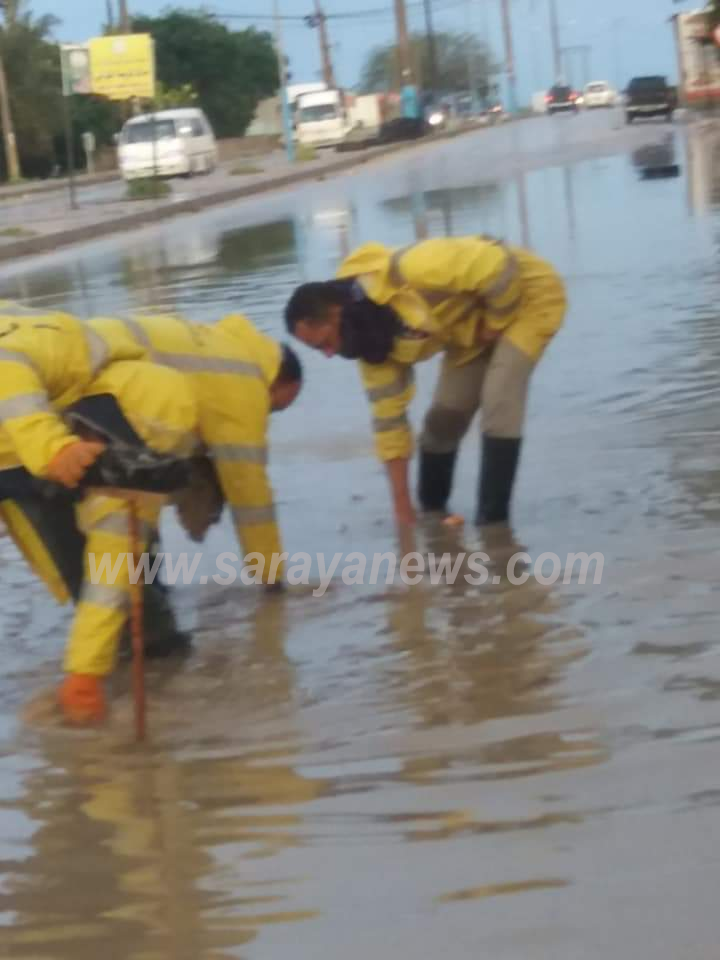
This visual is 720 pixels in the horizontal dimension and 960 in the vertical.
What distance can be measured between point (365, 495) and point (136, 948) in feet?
13.8

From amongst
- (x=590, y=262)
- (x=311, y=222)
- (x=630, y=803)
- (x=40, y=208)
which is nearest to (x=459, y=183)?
(x=311, y=222)

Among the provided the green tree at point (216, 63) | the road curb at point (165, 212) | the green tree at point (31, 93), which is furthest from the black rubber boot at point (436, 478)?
the green tree at point (216, 63)

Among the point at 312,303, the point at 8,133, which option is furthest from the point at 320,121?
the point at 312,303

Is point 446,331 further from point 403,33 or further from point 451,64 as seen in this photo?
point 451,64

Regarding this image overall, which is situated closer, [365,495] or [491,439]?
[491,439]

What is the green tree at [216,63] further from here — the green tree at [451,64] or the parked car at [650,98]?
the green tree at [451,64]

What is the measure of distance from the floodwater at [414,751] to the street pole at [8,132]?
4727 cm

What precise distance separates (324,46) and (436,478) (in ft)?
272

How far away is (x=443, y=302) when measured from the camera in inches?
247

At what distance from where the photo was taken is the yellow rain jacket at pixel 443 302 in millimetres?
6137

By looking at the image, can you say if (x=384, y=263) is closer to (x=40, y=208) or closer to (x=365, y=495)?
(x=365, y=495)

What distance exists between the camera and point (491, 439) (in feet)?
21.6

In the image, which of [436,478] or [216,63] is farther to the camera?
[216,63]

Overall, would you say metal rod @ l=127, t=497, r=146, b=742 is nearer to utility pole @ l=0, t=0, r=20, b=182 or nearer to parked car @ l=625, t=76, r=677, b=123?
utility pole @ l=0, t=0, r=20, b=182
